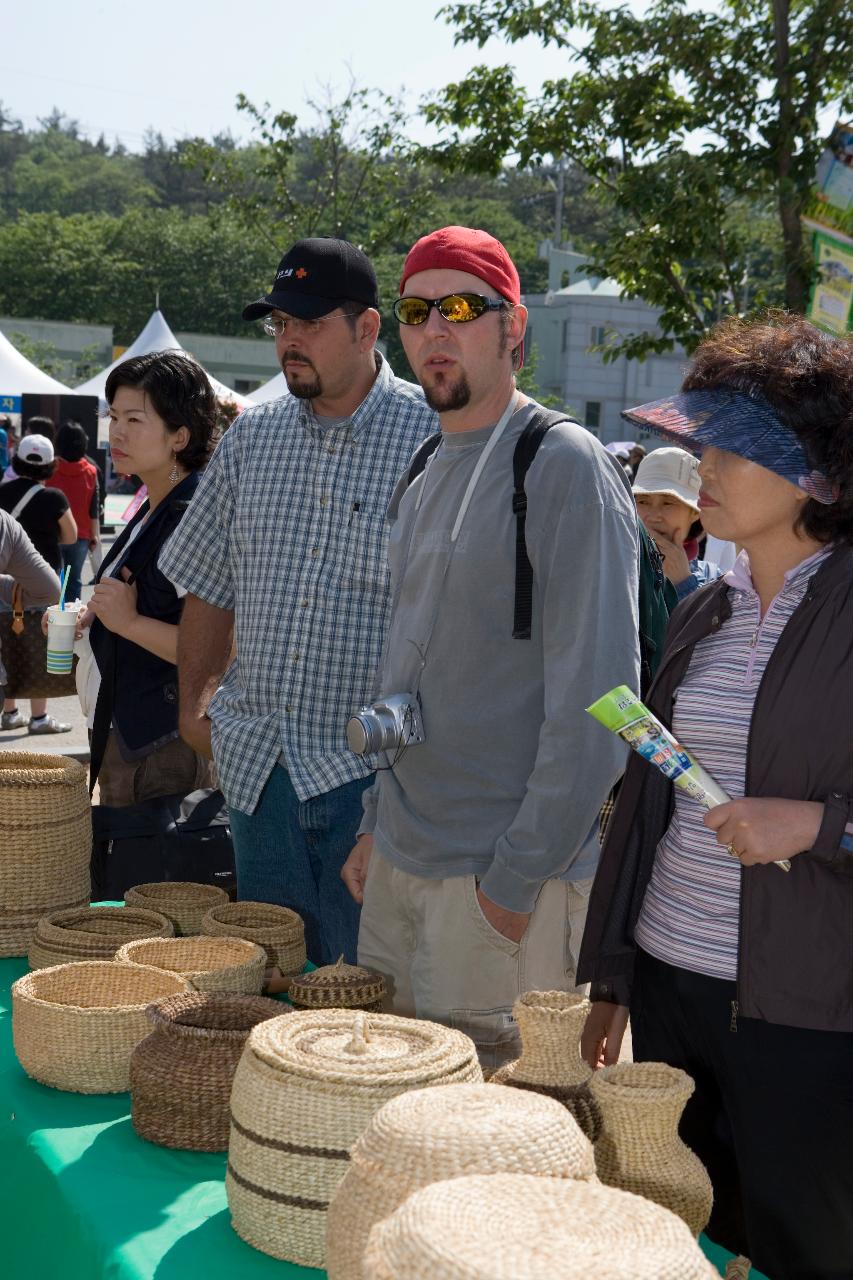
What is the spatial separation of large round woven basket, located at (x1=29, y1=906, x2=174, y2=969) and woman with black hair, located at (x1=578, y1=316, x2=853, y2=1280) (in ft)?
2.81

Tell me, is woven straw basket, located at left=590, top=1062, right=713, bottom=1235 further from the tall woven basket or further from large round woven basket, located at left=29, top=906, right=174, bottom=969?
the tall woven basket

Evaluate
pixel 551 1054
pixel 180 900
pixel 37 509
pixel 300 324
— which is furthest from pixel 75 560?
pixel 551 1054

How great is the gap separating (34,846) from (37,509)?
23.3 ft

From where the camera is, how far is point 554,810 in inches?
87.5

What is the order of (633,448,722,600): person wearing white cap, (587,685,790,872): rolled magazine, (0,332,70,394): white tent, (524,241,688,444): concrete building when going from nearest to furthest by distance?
1. (587,685,790,872): rolled magazine
2. (633,448,722,600): person wearing white cap
3. (0,332,70,394): white tent
4. (524,241,688,444): concrete building

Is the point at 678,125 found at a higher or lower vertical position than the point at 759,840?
higher

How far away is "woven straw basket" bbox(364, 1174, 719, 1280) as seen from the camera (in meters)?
0.97

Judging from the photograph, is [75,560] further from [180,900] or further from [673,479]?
[180,900]

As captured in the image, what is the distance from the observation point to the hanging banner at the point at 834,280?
5.63 metres

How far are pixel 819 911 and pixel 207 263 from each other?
242 feet

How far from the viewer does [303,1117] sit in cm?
153

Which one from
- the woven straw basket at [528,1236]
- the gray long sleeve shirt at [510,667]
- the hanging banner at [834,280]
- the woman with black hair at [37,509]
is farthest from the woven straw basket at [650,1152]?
the woman with black hair at [37,509]

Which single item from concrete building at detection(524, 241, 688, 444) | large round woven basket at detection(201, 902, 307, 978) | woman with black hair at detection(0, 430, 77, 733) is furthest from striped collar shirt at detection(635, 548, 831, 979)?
concrete building at detection(524, 241, 688, 444)

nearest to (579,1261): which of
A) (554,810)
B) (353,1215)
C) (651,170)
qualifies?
(353,1215)
